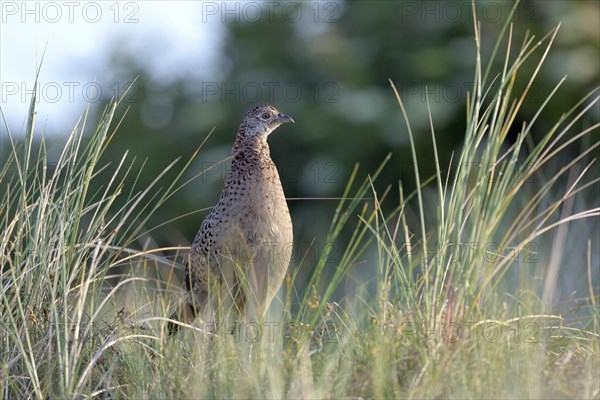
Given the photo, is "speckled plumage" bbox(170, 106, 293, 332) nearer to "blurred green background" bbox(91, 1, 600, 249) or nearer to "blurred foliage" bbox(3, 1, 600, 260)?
"blurred foliage" bbox(3, 1, 600, 260)

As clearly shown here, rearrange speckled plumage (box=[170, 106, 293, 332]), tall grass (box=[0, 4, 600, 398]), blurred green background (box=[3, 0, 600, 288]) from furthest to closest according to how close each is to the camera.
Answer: blurred green background (box=[3, 0, 600, 288])
speckled plumage (box=[170, 106, 293, 332])
tall grass (box=[0, 4, 600, 398])

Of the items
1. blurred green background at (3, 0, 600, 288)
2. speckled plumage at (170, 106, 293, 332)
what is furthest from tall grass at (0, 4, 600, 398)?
blurred green background at (3, 0, 600, 288)

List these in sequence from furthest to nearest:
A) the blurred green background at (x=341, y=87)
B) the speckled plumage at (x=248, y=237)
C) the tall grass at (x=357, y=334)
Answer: the blurred green background at (x=341, y=87) → the speckled plumage at (x=248, y=237) → the tall grass at (x=357, y=334)

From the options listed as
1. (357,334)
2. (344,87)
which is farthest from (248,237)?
(344,87)

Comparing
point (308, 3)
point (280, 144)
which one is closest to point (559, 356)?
point (280, 144)

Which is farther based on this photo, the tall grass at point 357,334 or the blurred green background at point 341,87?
the blurred green background at point 341,87

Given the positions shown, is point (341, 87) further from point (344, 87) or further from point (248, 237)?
point (248, 237)

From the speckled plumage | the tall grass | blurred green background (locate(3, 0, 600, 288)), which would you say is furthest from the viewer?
blurred green background (locate(3, 0, 600, 288))

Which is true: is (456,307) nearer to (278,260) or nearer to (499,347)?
(499,347)

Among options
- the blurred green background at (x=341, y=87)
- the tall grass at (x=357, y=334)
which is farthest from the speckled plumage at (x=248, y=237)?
the blurred green background at (x=341, y=87)

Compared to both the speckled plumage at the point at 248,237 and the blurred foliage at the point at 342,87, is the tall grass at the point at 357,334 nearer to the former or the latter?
the speckled plumage at the point at 248,237

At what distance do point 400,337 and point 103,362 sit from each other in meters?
1.30

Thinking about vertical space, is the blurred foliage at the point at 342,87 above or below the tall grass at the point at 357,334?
below

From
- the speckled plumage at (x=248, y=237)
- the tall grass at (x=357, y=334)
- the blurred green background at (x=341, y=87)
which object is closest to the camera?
the tall grass at (x=357, y=334)
